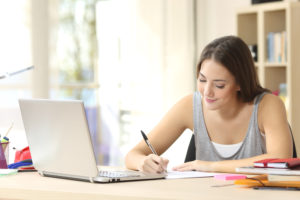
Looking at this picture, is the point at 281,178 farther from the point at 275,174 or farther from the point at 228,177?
the point at 228,177

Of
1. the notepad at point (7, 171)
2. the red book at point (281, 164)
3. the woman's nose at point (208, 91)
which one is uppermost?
the woman's nose at point (208, 91)

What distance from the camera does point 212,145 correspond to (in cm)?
260

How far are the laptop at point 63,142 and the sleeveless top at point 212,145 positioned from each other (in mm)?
619

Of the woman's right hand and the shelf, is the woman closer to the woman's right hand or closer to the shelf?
the woman's right hand

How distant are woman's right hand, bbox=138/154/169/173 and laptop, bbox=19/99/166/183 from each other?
0.06m

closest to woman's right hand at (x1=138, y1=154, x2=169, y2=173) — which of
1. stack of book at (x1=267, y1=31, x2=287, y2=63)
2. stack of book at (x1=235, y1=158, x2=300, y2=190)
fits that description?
stack of book at (x1=235, y1=158, x2=300, y2=190)

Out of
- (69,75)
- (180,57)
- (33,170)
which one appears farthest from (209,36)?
(33,170)

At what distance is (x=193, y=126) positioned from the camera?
2.68 metres

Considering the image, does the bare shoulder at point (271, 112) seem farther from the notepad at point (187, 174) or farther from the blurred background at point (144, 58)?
the blurred background at point (144, 58)

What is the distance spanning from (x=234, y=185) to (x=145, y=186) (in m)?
0.29

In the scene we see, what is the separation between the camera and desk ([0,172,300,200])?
1.67m

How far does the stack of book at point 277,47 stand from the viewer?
4.50 m

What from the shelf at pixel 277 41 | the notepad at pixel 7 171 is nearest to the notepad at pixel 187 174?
the notepad at pixel 7 171

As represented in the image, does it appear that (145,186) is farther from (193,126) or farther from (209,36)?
(209,36)
